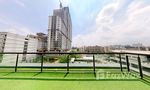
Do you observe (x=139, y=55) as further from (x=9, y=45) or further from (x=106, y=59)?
(x=9, y=45)

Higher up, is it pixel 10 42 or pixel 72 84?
pixel 10 42

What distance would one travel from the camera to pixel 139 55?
2.87 m

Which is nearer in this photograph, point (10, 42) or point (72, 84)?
point (72, 84)

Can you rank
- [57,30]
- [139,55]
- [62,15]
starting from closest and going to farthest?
[139,55] < [57,30] < [62,15]

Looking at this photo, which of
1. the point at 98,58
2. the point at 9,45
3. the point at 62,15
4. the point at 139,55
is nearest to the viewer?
the point at 139,55

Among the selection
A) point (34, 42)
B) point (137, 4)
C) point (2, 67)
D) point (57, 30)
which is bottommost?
point (2, 67)

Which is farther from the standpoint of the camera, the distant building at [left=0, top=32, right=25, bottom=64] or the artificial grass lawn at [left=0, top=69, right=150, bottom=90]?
the distant building at [left=0, top=32, right=25, bottom=64]

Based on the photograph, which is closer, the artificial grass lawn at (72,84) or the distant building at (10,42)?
the artificial grass lawn at (72,84)

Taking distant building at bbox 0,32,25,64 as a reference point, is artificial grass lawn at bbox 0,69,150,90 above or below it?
below

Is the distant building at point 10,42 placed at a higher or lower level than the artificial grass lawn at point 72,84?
higher

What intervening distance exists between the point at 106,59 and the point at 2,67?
4.08 metres

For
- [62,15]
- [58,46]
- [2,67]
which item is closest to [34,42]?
[58,46]

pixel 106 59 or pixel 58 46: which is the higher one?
pixel 58 46

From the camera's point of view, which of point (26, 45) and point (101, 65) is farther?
point (26, 45)
